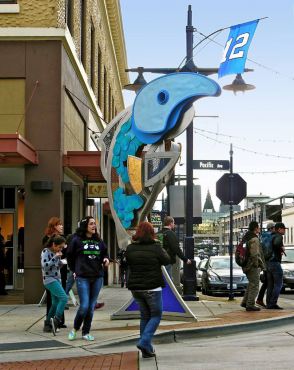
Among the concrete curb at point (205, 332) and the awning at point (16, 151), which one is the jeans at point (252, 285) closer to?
the concrete curb at point (205, 332)

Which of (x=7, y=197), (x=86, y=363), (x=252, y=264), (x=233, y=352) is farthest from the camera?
(x=7, y=197)

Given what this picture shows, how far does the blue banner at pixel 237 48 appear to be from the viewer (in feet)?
46.3

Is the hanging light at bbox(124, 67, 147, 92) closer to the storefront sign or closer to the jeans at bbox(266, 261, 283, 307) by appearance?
the storefront sign

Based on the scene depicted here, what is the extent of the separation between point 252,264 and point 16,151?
5277 millimetres

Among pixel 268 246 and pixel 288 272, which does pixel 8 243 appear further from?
pixel 288 272

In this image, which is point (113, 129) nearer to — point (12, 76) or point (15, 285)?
point (12, 76)

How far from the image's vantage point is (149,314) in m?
9.08

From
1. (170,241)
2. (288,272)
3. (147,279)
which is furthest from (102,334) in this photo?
(288,272)

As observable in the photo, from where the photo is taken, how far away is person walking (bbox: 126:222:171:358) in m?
8.91

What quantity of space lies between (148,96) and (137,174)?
141 cm

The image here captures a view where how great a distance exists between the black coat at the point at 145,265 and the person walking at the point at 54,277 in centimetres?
216

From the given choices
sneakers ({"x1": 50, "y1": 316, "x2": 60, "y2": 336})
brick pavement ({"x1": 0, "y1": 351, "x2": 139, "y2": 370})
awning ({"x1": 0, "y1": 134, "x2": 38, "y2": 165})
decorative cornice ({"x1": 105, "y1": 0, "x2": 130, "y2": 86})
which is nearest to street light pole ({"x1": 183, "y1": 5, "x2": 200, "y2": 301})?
awning ({"x1": 0, "y1": 134, "x2": 38, "y2": 165})

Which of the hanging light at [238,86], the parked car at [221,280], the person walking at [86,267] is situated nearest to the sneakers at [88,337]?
the person walking at [86,267]

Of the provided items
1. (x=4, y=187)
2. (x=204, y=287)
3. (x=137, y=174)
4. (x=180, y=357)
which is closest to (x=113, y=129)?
(x=137, y=174)
